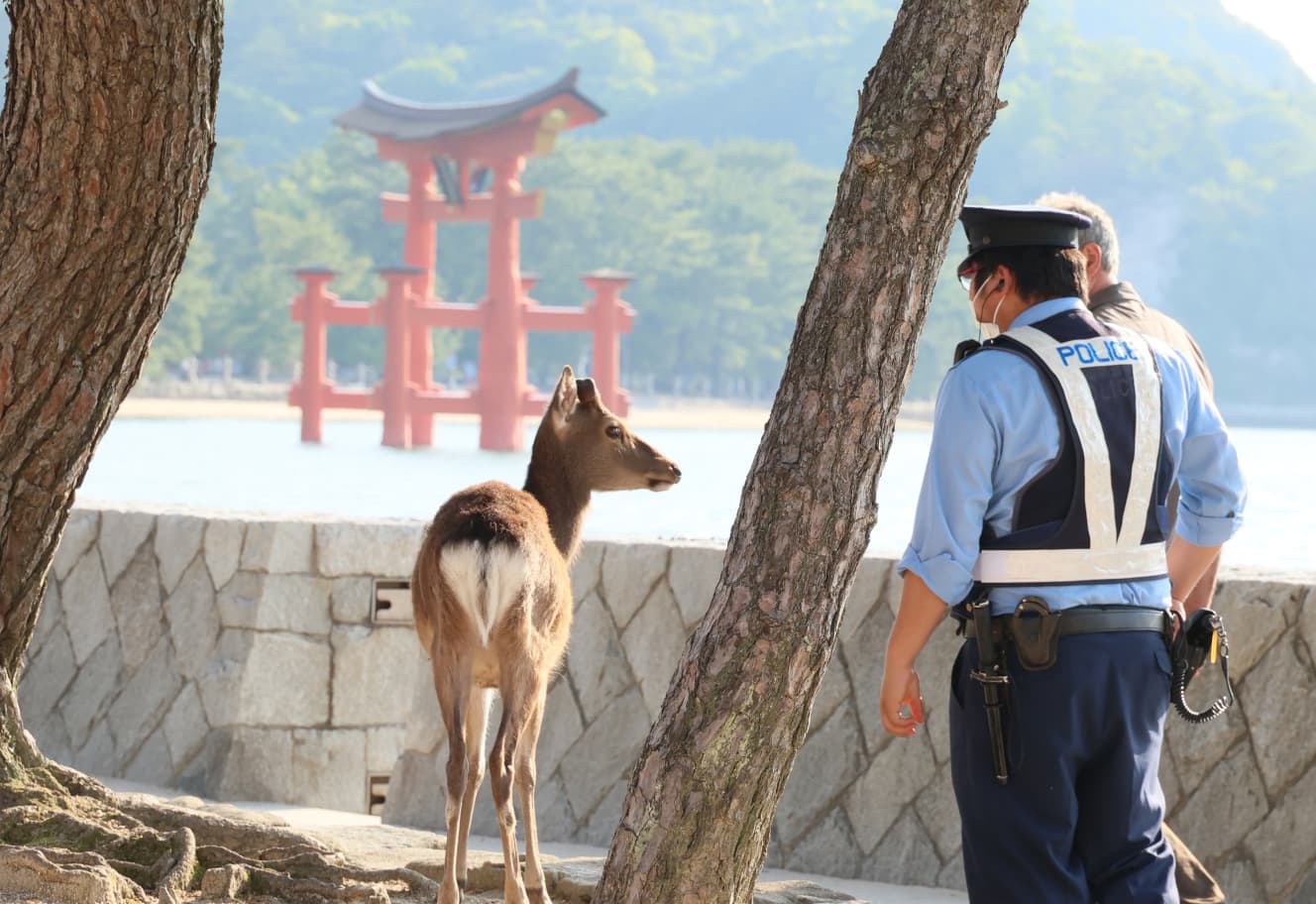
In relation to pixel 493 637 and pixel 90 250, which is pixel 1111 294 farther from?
pixel 90 250

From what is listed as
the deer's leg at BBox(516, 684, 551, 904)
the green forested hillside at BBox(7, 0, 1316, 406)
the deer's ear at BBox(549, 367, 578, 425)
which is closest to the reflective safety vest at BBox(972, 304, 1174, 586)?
the deer's leg at BBox(516, 684, 551, 904)

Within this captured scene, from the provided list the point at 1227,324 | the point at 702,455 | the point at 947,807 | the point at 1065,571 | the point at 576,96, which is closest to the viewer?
the point at 1065,571

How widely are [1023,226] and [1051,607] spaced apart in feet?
2.27

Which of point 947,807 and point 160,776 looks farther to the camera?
point 160,776

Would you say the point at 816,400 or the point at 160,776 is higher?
the point at 816,400

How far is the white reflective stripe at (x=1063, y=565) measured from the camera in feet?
9.27

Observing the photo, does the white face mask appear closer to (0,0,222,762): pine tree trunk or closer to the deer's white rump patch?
the deer's white rump patch

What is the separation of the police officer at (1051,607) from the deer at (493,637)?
4.58 feet

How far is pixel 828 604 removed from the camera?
3158 mm

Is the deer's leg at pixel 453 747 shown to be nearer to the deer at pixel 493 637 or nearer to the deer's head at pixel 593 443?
the deer at pixel 493 637

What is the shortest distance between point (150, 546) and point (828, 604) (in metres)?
Result: 4.22

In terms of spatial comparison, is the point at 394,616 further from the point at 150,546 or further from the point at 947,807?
the point at 947,807

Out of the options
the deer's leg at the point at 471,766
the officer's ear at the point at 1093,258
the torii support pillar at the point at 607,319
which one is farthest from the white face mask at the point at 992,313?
the torii support pillar at the point at 607,319

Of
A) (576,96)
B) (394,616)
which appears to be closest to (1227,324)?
(576,96)
